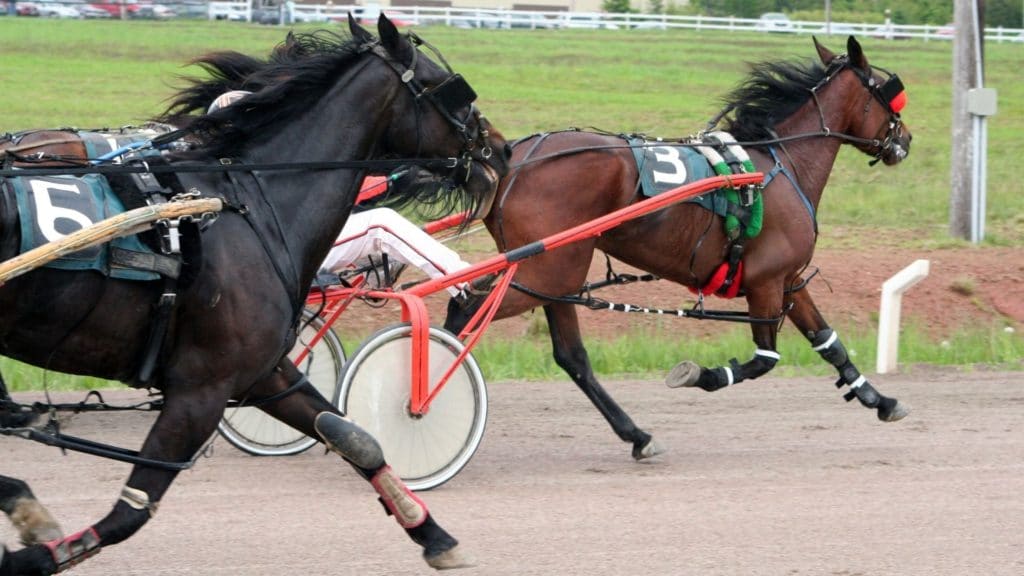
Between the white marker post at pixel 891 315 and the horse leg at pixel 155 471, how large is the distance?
18.5 feet

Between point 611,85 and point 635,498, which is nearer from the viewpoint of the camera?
point 635,498

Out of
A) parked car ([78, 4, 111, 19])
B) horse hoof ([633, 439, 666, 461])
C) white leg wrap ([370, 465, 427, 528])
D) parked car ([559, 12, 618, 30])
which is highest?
white leg wrap ([370, 465, 427, 528])

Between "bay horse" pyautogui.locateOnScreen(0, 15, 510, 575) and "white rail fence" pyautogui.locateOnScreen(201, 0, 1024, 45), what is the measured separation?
26.5 metres

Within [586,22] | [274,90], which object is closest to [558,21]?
[586,22]

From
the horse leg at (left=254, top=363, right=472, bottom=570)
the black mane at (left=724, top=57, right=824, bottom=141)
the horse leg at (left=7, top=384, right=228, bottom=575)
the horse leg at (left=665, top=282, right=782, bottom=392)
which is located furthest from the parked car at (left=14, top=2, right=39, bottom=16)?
the horse leg at (left=7, top=384, right=228, bottom=575)

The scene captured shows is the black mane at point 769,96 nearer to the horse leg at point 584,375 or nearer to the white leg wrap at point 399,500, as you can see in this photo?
the horse leg at point 584,375

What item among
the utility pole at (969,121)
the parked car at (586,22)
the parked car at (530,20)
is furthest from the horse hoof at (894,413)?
the parked car at (586,22)

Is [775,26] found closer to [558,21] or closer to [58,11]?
[558,21]

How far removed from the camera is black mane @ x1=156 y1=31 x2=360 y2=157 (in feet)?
14.9

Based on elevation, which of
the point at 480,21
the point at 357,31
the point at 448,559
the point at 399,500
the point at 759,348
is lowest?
the point at 480,21

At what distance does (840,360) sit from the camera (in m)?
7.23

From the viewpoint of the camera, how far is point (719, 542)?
5145 mm

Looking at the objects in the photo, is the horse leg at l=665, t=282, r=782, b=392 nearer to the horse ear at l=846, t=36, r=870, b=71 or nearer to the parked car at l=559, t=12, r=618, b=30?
the horse ear at l=846, t=36, r=870, b=71

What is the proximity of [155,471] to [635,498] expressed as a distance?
7.59 feet
